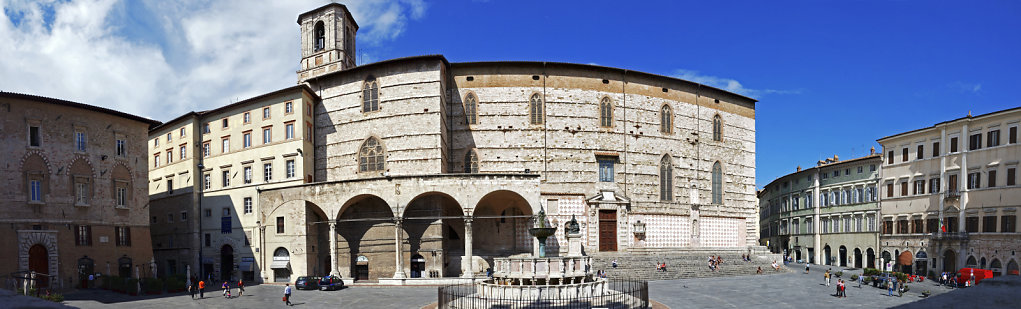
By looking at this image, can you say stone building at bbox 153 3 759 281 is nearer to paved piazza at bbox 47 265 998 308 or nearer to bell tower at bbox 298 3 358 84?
bell tower at bbox 298 3 358 84

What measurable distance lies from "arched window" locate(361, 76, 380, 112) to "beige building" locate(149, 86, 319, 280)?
428 cm

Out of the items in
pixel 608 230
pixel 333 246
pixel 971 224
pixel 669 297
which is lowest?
pixel 669 297

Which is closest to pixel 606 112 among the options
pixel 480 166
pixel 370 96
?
pixel 480 166

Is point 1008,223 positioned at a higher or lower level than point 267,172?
lower

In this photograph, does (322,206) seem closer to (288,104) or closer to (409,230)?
(409,230)

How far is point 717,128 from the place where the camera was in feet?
168

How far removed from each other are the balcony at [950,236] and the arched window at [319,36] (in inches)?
2083

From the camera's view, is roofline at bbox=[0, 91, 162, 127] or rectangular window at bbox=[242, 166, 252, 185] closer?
roofline at bbox=[0, 91, 162, 127]

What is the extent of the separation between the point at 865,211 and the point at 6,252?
211 feet

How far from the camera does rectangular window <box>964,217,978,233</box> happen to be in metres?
42.7

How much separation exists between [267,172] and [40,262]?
14.2 meters

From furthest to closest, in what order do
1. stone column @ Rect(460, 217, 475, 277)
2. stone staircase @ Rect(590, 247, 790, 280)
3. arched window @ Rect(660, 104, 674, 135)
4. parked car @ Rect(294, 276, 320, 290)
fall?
arched window @ Rect(660, 104, 674, 135), stone staircase @ Rect(590, 247, 790, 280), stone column @ Rect(460, 217, 475, 277), parked car @ Rect(294, 276, 320, 290)

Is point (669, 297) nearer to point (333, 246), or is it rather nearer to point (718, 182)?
point (333, 246)

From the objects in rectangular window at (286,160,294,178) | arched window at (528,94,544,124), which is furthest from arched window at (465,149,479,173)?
rectangular window at (286,160,294,178)
